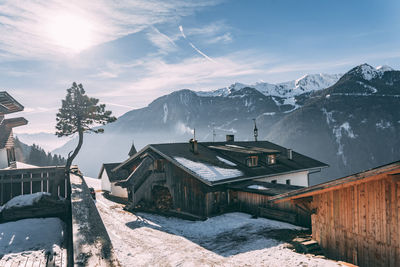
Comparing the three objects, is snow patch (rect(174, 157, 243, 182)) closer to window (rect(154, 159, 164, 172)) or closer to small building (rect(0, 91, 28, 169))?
window (rect(154, 159, 164, 172))

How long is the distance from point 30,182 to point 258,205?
17.4m

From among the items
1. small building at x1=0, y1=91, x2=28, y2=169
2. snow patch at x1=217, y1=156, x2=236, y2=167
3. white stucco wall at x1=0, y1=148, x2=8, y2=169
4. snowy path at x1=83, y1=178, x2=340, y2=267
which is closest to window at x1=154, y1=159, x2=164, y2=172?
snowy path at x1=83, y1=178, x2=340, y2=267

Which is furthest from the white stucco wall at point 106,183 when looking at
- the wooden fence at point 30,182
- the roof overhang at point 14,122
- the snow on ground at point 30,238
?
the snow on ground at point 30,238

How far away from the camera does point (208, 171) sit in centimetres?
2338

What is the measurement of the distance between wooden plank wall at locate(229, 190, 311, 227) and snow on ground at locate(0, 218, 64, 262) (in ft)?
52.5

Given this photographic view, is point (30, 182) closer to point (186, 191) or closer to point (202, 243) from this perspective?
point (202, 243)

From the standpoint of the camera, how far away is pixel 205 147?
1298 inches

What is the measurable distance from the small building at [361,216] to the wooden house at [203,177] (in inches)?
329

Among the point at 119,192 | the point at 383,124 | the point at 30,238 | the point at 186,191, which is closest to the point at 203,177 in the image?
the point at 186,191

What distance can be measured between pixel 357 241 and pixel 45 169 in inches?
485

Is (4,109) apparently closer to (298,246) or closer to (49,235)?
(49,235)

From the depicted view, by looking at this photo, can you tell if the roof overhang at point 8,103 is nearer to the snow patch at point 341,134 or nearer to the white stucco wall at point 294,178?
the white stucco wall at point 294,178

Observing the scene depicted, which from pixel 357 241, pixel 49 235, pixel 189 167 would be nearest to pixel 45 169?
pixel 49 235

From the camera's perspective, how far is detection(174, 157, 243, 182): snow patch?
876 inches
